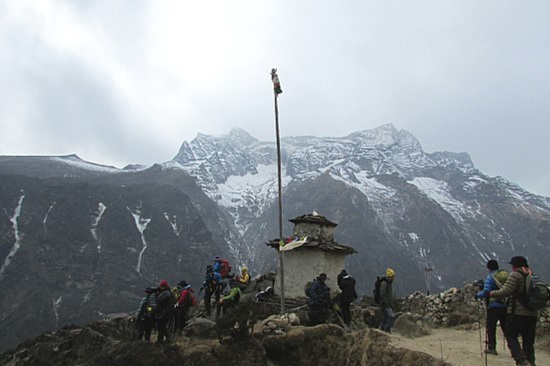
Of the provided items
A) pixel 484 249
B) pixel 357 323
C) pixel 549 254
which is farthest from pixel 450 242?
pixel 357 323

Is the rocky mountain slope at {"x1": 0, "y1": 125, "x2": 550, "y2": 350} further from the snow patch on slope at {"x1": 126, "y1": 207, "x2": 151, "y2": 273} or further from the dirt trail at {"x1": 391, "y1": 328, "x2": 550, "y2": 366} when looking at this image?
the dirt trail at {"x1": 391, "y1": 328, "x2": 550, "y2": 366}

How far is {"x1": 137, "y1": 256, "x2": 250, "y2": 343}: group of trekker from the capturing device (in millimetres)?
11375

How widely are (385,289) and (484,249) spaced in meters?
193

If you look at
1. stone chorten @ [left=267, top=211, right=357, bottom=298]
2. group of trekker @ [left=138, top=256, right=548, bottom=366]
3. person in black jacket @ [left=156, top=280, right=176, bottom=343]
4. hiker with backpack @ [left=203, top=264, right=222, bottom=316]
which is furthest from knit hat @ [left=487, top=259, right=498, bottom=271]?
hiker with backpack @ [left=203, top=264, right=222, bottom=316]

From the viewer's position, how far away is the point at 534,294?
6.88 meters

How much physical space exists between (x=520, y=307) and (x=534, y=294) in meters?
0.36

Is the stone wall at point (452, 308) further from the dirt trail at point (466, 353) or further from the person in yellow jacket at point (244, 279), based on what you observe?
the person in yellow jacket at point (244, 279)

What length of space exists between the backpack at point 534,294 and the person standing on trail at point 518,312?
0.15 ft

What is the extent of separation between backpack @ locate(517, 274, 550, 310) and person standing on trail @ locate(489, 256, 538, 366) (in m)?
0.04

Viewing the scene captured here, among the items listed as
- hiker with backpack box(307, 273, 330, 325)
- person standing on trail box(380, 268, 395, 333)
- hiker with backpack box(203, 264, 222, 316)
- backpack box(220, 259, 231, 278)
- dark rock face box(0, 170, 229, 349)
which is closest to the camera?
person standing on trail box(380, 268, 395, 333)

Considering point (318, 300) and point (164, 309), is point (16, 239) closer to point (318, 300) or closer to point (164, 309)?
point (164, 309)

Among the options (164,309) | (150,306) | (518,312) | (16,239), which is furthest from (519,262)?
(16,239)

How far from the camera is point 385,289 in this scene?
39.1 feet

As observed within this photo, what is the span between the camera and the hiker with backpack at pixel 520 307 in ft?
23.0
